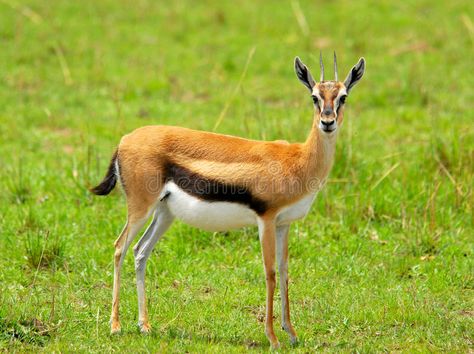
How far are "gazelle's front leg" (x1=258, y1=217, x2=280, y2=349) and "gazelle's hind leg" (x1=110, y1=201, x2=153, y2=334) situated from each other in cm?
76

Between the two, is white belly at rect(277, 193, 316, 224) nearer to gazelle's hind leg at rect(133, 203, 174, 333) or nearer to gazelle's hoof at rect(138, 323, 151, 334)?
gazelle's hind leg at rect(133, 203, 174, 333)

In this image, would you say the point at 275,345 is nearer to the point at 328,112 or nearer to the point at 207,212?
the point at 207,212

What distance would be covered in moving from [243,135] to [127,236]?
356 cm

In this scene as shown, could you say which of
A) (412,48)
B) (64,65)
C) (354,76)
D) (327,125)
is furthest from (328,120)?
(412,48)

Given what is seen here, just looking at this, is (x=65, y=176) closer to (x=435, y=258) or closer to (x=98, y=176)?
(x=98, y=176)

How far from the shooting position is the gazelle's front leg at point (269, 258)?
562cm

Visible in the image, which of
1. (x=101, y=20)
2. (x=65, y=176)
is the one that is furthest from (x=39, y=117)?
(x=101, y=20)

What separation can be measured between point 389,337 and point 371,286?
3.21 ft

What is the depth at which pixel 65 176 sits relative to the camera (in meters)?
8.76

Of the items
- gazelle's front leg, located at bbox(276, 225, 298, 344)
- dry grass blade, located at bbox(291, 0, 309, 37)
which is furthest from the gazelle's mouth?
dry grass blade, located at bbox(291, 0, 309, 37)

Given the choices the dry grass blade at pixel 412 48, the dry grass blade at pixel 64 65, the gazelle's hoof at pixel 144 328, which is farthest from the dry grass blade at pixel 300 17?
the gazelle's hoof at pixel 144 328

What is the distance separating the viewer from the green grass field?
6059 mm

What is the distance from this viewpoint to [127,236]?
19.2 feet

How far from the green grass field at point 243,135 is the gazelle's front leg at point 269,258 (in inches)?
5.1
